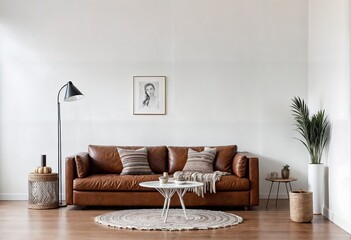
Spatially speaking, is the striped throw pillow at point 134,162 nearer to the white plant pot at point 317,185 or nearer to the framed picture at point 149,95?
the framed picture at point 149,95

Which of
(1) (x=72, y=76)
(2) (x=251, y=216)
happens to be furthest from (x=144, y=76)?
A: (2) (x=251, y=216)

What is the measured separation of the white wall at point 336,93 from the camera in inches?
229

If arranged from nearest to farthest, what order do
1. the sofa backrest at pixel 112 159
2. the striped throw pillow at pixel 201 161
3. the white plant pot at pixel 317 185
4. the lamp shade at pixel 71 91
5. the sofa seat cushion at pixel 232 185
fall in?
the white plant pot at pixel 317 185 → the sofa seat cushion at pixel 232 185 → the striped throw pillow at pixel 201 161 → the lamp shade at pixel 71 91 → the sofa backrest at pixel 112 159

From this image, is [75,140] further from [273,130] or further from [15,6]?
[273,130]

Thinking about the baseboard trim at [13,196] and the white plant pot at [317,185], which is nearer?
the white plant pot at [317,185]

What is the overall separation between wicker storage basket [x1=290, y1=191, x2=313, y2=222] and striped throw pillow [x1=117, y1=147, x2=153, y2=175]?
2091mm

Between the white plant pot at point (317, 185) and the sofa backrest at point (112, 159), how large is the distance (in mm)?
2022

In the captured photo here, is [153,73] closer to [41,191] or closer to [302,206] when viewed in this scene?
[41,191]

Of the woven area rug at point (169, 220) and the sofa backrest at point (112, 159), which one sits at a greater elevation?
the sofa backrest at point (112, 159)

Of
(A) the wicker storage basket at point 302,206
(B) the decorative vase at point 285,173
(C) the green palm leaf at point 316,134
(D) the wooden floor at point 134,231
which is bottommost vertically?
(D) the wooden floor at point 134,231

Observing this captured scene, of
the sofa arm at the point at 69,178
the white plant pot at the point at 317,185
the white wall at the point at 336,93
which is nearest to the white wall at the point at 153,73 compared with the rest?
the white wall at the point at 336,93

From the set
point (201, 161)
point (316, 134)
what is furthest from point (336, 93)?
point (201, 161)

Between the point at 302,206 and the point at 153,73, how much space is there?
10.1 feet

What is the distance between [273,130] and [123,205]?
2.50 m
